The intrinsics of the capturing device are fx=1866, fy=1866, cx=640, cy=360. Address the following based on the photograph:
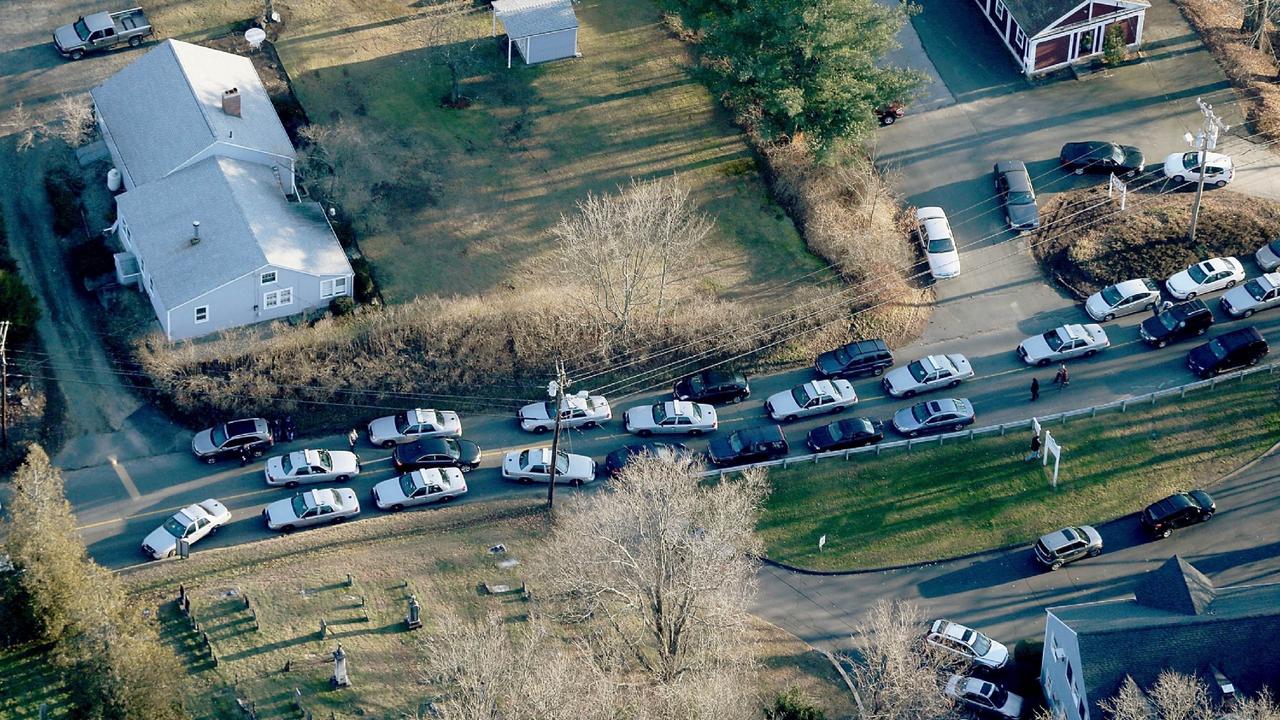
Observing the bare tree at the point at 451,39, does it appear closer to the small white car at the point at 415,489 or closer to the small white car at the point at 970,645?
the small white car at the point at 415,489

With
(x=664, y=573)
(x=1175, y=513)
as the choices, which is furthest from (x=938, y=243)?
(x=664, y=573)

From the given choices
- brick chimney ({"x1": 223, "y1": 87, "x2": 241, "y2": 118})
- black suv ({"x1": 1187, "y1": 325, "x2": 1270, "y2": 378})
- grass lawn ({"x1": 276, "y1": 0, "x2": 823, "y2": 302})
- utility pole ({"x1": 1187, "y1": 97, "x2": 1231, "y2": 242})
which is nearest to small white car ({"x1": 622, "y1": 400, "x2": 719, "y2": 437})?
grass lawn ({"x1": 276, "y1": 0, "x2": 823, "y2": 302})

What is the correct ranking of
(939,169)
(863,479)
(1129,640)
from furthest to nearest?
(939,169), (863,479), (1129,640)

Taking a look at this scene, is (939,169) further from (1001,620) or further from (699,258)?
(1001,620)

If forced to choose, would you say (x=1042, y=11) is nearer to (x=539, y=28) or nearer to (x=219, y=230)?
(x=539, y=28)

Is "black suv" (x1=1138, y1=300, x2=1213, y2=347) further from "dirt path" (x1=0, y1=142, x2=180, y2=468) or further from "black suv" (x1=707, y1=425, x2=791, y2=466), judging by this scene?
"dirt path" (x1=0, y1=142, x2=180, y2=468)

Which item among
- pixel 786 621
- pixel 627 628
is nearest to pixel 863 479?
pixel 786 621

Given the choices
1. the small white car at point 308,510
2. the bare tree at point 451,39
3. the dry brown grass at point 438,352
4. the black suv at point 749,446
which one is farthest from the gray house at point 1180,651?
the bare tree at point 451,39
